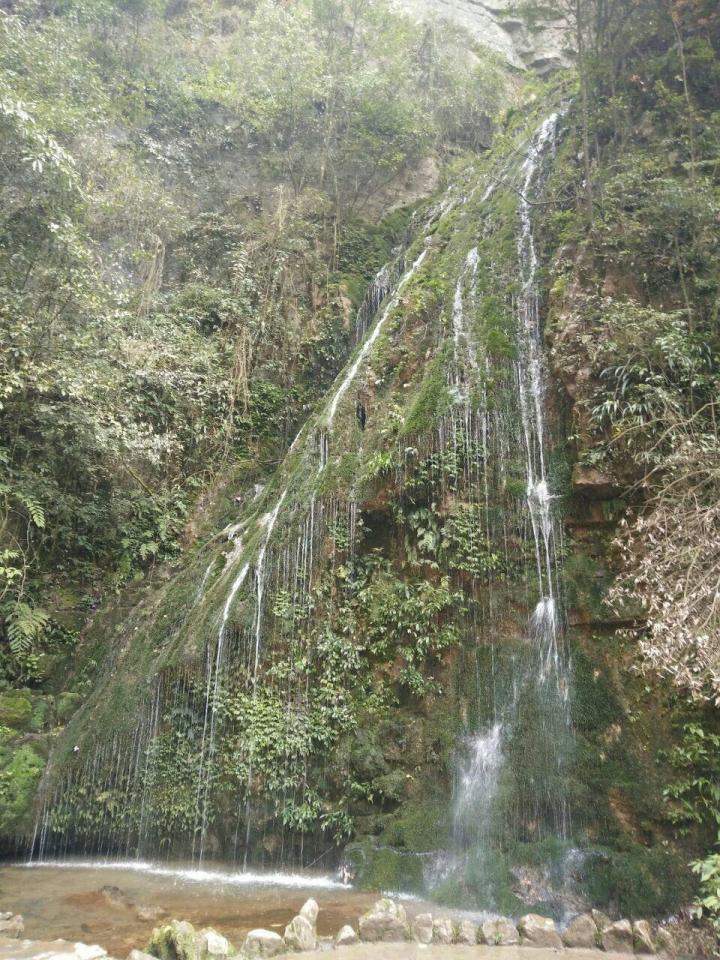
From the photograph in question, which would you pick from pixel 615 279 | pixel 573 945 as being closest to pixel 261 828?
pixel 573 945

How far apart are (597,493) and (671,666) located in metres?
2.62

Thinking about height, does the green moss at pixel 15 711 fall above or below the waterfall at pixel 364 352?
below

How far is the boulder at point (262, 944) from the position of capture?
209 inches

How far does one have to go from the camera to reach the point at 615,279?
35.1ft

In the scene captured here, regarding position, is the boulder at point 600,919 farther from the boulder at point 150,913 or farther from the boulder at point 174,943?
the boulder at point 150,913

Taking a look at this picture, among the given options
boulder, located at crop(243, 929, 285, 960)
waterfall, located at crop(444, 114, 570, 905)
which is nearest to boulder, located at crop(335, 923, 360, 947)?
boulder, located at crop(243, 929, 285, 960)

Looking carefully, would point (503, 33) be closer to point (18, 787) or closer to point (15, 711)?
point (15, 711)

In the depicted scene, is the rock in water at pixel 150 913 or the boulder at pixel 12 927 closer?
the boulder at pixel 12 927

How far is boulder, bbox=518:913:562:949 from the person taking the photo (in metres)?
5.86

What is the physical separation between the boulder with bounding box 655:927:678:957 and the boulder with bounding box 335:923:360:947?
8.73 ft

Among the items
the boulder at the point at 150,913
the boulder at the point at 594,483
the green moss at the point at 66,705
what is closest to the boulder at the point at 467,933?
the boulder at the point at 150,913

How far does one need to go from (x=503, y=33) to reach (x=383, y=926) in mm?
31602

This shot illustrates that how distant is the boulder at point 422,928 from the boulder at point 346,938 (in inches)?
21.1

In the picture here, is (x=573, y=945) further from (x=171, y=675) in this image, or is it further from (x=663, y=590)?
(x=171, y=675)
